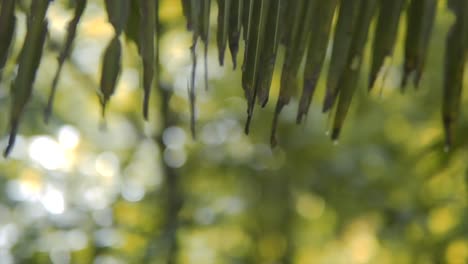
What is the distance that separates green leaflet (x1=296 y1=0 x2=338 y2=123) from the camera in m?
0.82

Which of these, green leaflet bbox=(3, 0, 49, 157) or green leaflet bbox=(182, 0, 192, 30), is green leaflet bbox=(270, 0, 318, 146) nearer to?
green leaflet bbox=(182, 0, 192, 30)

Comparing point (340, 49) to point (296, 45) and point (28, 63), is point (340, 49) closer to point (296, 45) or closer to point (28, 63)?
point (296, 45)

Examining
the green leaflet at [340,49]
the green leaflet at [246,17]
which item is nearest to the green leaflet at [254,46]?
the green leaflet at [246,17]

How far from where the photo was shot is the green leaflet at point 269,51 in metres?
0.76

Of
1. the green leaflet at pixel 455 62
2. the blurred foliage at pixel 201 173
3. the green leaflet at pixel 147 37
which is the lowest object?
the blurred foliage at pixel 201 173

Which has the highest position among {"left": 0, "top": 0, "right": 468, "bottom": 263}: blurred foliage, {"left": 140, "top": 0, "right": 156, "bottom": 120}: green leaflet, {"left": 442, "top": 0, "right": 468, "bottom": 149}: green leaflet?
{"left": 140, "top": 0, "right": 156, "bottom": 120}: green leaflet

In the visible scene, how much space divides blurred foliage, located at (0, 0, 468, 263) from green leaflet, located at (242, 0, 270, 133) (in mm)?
1802

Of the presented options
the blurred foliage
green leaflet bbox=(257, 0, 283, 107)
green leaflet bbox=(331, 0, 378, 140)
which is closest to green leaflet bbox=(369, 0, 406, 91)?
green leaflet bbox=(331, 0, 378, 140)

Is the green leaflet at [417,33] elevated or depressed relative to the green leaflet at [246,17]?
depressed

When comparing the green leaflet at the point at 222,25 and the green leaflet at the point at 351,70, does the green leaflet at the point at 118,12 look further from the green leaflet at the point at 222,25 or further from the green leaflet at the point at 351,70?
the green leaflet at the point at 351,70

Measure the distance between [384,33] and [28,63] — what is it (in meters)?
0.32

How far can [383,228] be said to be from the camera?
8.87ft

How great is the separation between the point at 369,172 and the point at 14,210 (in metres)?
1.07

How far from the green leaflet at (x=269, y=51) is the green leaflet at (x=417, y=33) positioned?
182 mm
